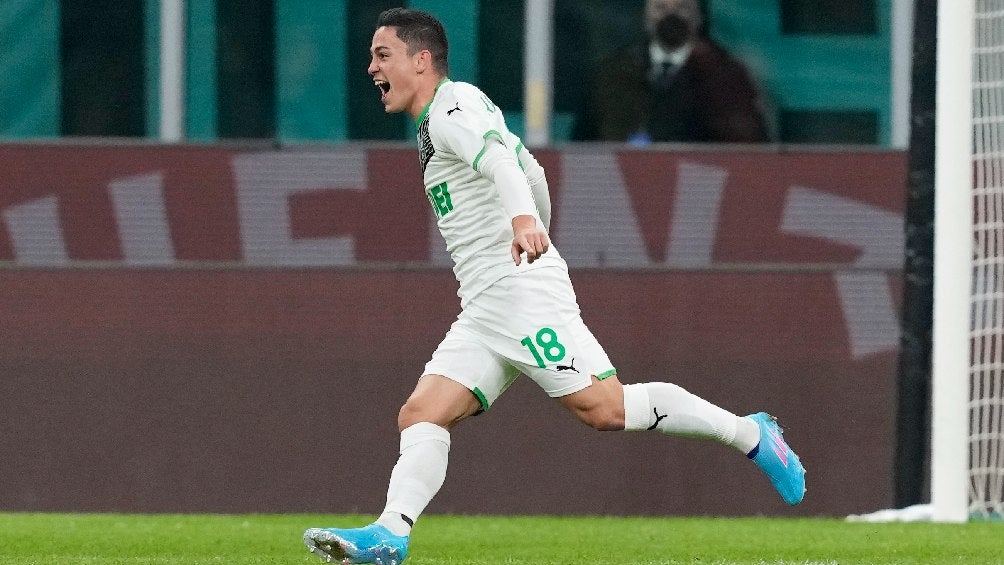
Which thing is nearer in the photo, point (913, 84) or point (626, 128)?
point (913, 84)

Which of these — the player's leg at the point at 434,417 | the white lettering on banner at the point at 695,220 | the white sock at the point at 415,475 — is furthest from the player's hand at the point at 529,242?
the white lettering on banner at the point at 695,220

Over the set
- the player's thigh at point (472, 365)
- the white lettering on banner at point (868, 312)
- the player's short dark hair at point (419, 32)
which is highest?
the player's short dark hair at point (419, 32)

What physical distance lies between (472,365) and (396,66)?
94 centimetres

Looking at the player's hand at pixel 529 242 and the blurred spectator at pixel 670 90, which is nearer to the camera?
the player's hand at pixel 529 242

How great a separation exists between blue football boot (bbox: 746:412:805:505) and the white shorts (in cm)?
65

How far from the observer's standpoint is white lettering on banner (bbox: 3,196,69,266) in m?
11.6

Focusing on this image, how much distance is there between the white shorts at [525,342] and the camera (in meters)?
6.11

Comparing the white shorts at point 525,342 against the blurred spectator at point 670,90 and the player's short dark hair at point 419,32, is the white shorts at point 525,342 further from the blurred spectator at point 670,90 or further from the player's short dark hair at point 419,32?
the blurred spectator at point 670,90

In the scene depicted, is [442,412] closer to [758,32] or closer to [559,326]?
[559,326]

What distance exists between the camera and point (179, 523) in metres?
9.25

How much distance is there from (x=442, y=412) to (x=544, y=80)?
6116mm

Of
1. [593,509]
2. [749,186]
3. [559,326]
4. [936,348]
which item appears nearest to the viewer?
[559,326]

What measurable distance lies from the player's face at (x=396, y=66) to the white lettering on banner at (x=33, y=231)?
19.0 feet

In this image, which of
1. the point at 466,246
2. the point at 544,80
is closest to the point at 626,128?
the point at 544,80
